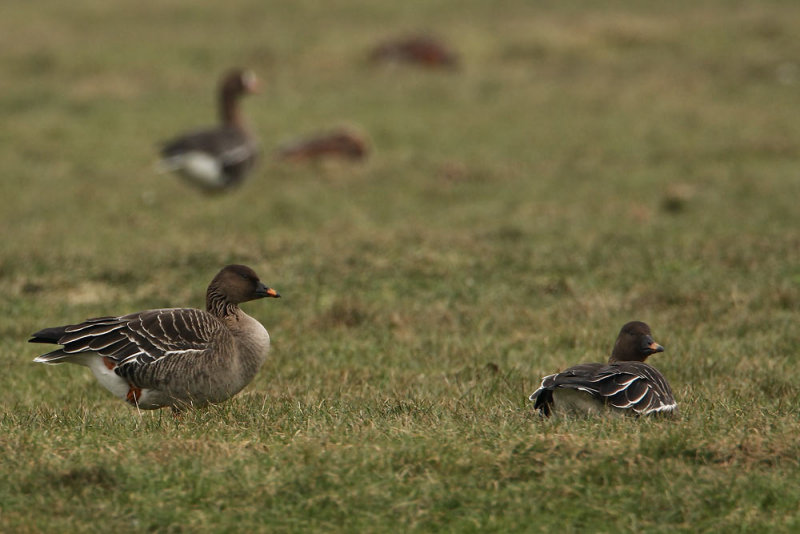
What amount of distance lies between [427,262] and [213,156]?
214 inches

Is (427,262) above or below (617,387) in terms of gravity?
below

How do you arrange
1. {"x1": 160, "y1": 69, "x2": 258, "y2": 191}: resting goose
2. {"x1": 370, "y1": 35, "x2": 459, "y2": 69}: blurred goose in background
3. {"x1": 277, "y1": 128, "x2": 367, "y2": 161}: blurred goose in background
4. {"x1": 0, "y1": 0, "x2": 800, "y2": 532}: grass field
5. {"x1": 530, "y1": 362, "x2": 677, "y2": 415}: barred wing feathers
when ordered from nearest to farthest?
{"x1": 0, "y1": 0, "x2": 800, "y2": 532}: grass field
{"x1": 530, "y1": 362, "x2": 677, "y2": 415}: barred wing feathers
{"x1": 160, "y1": 69, "x2": 258, "y2": 191}: resting goose
{"x1": 277, "y1": 128, "x2": 367, "y2": 161}: blurred goose in background
{"x1": 370, "y1": 35, "x2": 459, "y2": 69}: blurred goose in background

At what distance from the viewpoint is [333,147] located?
17781 mm

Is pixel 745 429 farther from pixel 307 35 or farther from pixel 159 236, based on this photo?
pixel 307 35

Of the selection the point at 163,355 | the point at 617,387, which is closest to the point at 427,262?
the point at 163,355

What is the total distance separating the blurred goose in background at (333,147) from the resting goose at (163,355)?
10618mm

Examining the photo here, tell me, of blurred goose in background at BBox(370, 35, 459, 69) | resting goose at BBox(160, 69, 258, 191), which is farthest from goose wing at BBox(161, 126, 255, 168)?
blurred goose in background at BBox(370, 35, 459, 69)

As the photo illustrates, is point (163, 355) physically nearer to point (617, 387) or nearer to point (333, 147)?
point (617, 387)

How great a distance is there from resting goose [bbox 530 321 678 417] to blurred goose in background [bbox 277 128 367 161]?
1134 cm

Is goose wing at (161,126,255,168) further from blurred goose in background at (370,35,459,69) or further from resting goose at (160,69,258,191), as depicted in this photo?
blurred goose in background at (370,35,459,69)

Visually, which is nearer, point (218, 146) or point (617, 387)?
point (617, 387)

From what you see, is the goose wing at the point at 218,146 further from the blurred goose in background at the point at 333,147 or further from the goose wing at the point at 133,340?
the goose wing at the point at 133,340

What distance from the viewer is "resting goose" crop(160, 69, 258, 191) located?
1617 centimetres

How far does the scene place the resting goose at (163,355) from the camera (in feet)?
23.1
